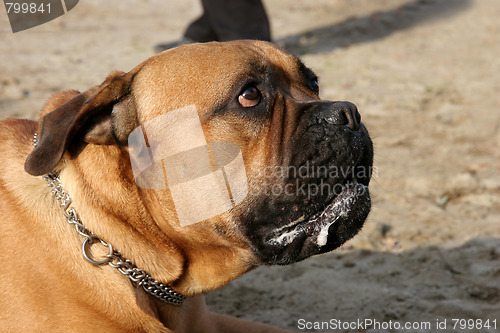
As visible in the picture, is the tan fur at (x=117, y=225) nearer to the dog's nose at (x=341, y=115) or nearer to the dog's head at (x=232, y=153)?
the dog's head at (x=232, y=153)

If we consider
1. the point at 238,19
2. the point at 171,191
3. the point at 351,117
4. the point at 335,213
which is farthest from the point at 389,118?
the point at 171,191

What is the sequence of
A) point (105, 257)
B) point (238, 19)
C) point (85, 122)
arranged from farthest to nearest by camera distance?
1. point (238, 19)
2. point (105, 257)
3. point (85, 122)

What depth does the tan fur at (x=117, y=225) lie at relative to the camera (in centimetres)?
262

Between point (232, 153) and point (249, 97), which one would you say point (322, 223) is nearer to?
point (232, 153)

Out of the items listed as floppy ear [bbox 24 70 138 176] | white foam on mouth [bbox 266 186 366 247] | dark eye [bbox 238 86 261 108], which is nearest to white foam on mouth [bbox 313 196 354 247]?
white foam on mouth [bbox 266 186 366 247]

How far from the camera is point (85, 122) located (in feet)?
8.40

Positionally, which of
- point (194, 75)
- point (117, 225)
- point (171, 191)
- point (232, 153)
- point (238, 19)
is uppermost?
point (194, 75)

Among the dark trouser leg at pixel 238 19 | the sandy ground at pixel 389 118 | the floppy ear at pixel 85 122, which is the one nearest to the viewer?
the floppy ear at pixel 85 122

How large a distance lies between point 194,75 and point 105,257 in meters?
0.94

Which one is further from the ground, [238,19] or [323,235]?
[323,235]

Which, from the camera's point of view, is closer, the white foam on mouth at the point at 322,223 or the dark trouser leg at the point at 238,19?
the white foam on mouth at the point at 322,223

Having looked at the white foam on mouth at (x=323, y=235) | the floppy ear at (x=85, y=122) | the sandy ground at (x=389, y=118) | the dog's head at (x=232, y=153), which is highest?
the floppy ear at (x=85, y=122)

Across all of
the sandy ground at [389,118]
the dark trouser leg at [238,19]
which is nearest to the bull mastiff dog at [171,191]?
the sandy ground at [389,118]

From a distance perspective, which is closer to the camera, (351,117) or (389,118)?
(351,117)
